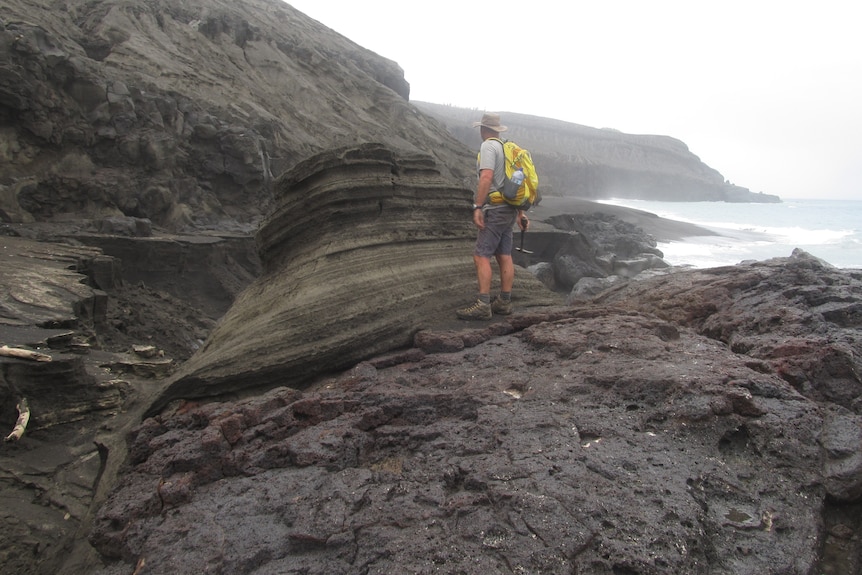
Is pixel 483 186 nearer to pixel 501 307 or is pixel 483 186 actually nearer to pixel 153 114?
pixel 501 307

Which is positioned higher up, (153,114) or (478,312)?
(153,114)

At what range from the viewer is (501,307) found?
486 cm

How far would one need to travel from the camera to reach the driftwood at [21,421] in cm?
449

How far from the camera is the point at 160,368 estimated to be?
6.77 meters

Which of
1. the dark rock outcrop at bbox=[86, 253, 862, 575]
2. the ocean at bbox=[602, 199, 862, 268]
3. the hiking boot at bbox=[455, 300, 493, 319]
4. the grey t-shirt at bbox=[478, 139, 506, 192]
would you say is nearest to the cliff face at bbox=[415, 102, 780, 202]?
the ocean at bbox=[602, 199, 862, 268]

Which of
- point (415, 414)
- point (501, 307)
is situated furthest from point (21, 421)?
point (501, 307)

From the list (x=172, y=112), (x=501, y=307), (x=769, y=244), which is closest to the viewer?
(x=501, y=307)

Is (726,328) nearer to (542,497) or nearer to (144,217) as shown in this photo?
(542,497)

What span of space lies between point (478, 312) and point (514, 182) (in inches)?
44.1

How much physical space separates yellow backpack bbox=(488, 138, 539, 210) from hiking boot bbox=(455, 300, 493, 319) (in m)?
0.87

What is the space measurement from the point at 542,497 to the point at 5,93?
47.5ft

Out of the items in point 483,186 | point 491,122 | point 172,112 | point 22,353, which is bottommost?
point 22,353

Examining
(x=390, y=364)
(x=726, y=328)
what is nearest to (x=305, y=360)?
(x=390, y=364)

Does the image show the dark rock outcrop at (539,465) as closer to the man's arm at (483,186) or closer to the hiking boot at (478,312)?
the hiking boot at (478,312)
